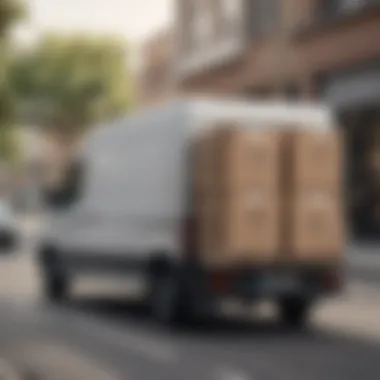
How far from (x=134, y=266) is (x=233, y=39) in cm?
2377

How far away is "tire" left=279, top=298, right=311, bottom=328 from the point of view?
52.6ft

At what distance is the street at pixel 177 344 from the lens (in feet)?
38.4

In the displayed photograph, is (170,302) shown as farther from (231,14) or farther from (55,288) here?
(231,14)

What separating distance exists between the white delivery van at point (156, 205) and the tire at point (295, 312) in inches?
0.5

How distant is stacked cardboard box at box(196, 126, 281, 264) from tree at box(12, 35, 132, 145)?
57365 mm

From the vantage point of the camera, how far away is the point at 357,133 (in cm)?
3306

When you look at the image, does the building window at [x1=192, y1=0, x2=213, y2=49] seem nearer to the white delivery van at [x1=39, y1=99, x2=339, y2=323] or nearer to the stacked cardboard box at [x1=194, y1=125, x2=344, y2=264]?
the white delivery van at [x1=39, y1=99, x2=339, y2=323]

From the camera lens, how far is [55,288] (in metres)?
19.8

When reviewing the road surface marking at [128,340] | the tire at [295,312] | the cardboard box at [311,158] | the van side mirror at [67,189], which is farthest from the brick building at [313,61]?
the cardboard box at [311,158]

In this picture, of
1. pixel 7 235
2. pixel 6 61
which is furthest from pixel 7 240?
pixel 6 61

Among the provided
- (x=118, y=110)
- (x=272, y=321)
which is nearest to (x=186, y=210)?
(x=272, y=321)

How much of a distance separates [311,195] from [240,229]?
43.1 inches

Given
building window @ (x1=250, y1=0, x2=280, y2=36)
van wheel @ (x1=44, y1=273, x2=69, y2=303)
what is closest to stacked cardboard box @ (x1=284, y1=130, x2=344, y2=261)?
van wheel @ (x1=44, y1=273, x2=69, y2=303)

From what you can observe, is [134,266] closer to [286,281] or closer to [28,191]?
[286,281]
